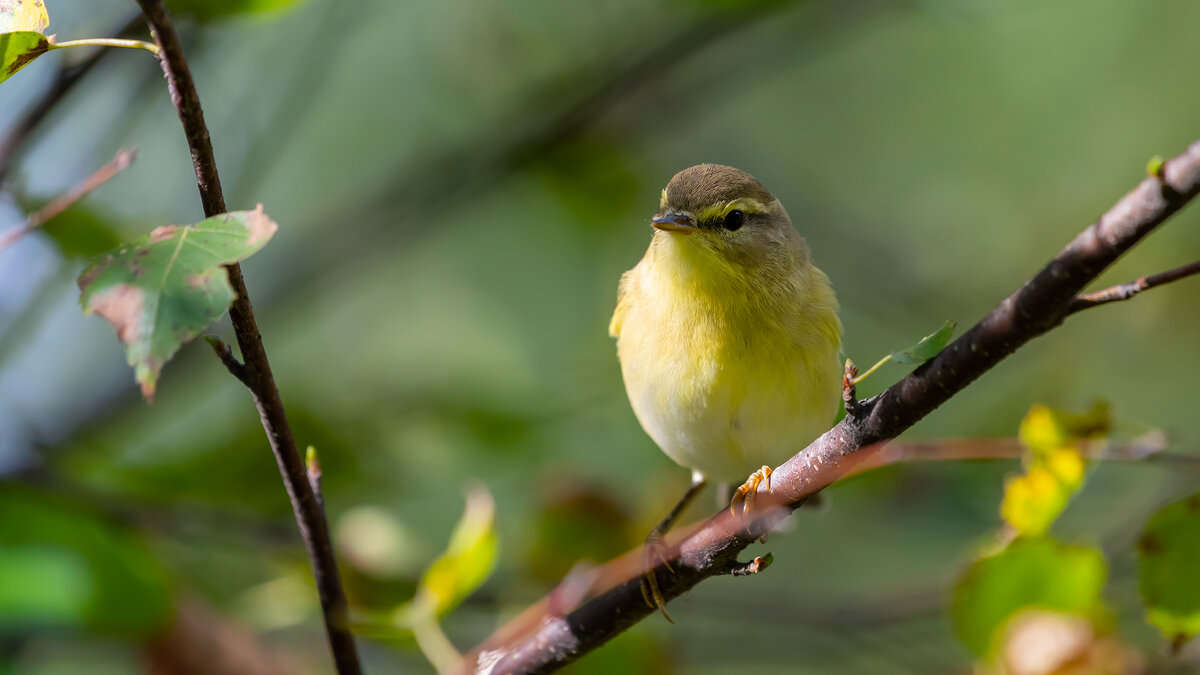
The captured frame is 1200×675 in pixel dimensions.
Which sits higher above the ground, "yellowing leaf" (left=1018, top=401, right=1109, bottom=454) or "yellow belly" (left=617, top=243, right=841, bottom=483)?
"yellow belly" (left=617, top=243, right=841, bottom=483)

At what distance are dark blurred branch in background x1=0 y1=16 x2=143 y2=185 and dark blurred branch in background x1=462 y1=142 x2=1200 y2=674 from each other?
5.04 feet

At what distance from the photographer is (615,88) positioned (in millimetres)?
3295

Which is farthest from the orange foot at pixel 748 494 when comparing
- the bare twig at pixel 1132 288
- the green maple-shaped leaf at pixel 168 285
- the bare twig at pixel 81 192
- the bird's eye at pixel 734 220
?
the bare twig at pixel 81 192

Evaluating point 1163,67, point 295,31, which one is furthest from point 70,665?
point 1163,67

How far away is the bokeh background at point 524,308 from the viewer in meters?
2.62

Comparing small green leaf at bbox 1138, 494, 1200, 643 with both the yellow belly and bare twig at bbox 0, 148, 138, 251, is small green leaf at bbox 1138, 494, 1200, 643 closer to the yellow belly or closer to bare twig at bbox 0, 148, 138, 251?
the yellow belly

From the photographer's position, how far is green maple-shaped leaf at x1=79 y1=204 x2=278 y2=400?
43.8 inches

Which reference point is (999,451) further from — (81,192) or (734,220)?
(81,192)

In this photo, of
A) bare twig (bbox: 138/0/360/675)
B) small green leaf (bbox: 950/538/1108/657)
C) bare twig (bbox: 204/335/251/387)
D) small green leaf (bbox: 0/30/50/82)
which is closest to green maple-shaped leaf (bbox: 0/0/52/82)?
small green leaf (bbox: 0/30/50/82)

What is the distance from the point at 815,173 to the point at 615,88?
366 centimetres

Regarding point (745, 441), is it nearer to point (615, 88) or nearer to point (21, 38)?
point (615, 88)

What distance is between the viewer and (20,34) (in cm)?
122

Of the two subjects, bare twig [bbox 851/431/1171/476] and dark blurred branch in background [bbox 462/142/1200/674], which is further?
bare twig [bbox 851/431/1171/476]

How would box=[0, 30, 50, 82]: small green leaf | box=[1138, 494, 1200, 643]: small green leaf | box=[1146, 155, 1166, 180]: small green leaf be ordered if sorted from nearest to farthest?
1. box=[1146, 155, 1166, 180]: small green leaf
2. box=[0, 30, 50, 82]: small green leaf
3. box=[1138, 494, 1200, 643]: small green leaf
